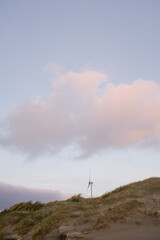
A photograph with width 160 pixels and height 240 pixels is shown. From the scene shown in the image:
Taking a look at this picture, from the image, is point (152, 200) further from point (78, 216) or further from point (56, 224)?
point (56, 224)

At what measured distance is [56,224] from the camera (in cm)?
1617

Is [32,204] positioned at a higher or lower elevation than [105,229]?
higher

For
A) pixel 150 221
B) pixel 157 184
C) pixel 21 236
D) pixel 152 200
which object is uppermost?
pixel 157 184

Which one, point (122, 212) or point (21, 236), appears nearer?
point (122, 212)

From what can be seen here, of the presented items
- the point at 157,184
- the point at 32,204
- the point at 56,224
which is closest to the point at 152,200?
the point at 157,184

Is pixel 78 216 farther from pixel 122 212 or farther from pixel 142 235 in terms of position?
pixel 142 235

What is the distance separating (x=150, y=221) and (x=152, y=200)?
3.30 meters

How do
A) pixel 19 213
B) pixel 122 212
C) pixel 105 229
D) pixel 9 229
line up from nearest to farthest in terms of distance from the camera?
pixel 105 229 < pixel 122 212 < pixel 9 229 < pixel 19 213

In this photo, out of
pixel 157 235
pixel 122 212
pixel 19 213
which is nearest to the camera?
pixel 157 235

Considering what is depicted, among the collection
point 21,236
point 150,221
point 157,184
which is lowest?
point 21,236

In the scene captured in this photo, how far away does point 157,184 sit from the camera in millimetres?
20906

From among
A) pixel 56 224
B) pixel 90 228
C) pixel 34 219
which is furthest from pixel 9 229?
pixel 90 228

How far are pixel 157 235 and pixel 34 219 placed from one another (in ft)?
36.8

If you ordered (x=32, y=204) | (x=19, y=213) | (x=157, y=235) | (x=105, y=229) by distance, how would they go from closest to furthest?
1. (x=157, y=235)
2. (x=105, y=229)
3. (x=19, y=213)
4. (x=32, y=204)
